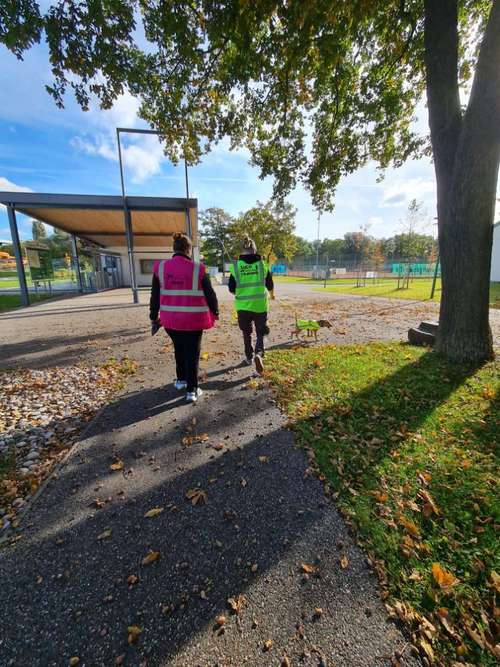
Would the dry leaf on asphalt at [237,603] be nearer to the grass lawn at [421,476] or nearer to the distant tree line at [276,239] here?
the grass lawn at [421,476]

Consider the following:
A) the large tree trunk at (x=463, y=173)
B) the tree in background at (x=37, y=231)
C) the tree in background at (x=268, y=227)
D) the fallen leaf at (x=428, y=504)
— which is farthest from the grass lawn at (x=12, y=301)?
the tree in background at (x=37, y=231)

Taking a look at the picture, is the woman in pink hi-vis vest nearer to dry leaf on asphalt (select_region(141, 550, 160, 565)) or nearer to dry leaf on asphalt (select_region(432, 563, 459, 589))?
dry leaf on asphalt (select_region(141, 550, 160, 565))

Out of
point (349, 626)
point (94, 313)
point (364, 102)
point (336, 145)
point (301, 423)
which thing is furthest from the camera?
point (94, 313)

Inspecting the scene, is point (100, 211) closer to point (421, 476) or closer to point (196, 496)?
point (196, 496)

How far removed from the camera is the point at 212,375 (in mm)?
4883

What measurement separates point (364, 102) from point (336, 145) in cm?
111

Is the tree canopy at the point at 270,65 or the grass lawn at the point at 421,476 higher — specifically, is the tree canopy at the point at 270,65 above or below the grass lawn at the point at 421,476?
above

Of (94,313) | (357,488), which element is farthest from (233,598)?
(94,313)

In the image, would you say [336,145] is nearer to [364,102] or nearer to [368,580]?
[364,102]

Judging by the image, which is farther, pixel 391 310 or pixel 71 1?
pixel 391 310

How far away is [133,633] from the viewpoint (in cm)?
139

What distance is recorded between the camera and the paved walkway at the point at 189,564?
135 cm

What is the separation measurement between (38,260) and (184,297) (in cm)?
A: 1899

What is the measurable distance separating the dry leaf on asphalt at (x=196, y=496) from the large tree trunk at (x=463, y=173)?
4.65 m
